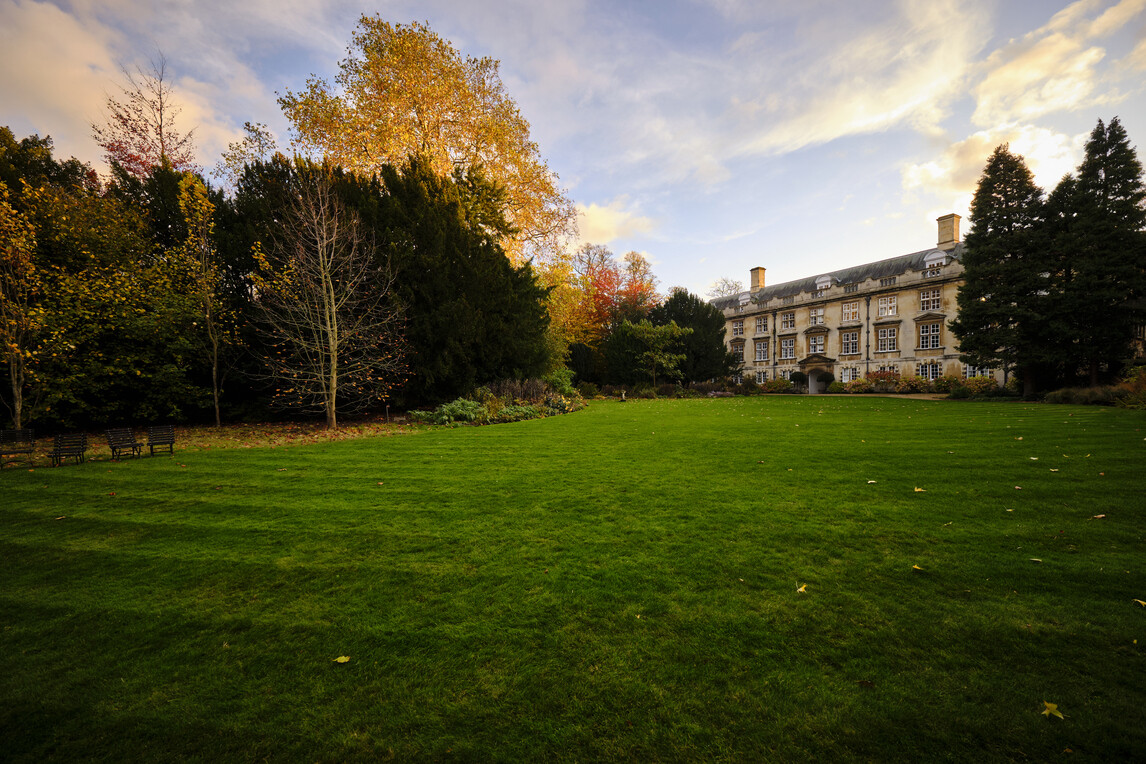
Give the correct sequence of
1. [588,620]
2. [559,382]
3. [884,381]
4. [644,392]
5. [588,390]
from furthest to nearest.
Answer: [884,381] → [588,390] → [644,392] → [559,382] → [588,620]

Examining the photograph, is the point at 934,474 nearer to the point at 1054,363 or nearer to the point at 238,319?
the point at 238,319

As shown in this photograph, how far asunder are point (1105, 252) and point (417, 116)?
109 ft

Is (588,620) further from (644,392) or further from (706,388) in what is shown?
(706,388)

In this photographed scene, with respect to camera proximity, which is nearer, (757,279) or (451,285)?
(451,285)

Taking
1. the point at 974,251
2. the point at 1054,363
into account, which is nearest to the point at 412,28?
the point at 974,251

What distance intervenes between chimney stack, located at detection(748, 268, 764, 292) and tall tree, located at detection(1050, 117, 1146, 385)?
29.6 metres

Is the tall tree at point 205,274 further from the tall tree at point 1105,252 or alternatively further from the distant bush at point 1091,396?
the tall tree at point 1105,252

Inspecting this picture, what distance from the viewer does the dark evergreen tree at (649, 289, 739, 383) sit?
35500 mm

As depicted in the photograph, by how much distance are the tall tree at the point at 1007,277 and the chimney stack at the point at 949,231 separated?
41.7ft

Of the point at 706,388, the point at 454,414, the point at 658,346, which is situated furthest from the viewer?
the point at 706,388

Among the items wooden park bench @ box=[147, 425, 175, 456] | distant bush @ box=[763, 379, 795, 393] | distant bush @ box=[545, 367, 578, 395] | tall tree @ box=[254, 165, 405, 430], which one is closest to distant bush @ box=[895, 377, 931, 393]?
distant bush @ box=[763, 379, 795, 393]

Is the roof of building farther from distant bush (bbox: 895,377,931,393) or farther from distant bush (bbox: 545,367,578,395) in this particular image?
distant bush (bbox: 545,367,578,395)

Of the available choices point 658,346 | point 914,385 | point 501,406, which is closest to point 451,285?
point 501,406

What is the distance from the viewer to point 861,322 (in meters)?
38.9
